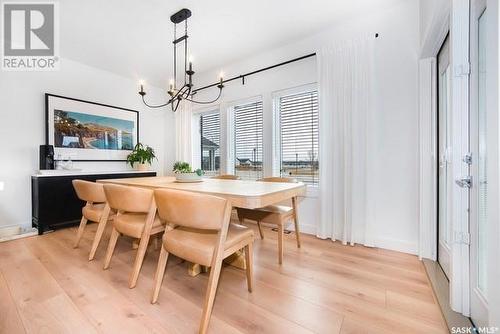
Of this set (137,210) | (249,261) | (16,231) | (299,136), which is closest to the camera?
(249,261)

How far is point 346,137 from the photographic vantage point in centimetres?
257

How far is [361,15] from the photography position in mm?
2555

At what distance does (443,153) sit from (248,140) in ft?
8.08

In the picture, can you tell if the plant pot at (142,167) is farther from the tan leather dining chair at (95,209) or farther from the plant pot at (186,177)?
the plant pot at (186,177)

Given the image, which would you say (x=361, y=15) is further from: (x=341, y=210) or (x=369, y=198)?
(x=341, y=210)

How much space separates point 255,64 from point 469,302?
3479 mm

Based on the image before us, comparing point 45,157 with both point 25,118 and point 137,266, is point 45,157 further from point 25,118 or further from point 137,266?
point 137,266

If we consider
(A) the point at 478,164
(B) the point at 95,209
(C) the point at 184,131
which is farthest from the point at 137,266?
(C) the point at 184,131

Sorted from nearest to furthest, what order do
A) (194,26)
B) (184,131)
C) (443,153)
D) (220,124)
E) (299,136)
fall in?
(443,153) → (194,26) → (299,136) → (220,124) → (184,131)

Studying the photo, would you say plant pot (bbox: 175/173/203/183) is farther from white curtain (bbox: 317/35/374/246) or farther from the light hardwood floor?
white curtain (bbox: 317/35/374/246)

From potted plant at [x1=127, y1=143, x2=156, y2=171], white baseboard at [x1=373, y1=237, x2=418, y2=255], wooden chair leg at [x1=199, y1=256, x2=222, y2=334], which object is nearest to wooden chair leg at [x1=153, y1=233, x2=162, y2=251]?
wooden chair leg at [x1=199, y1=256, x2=222, y2=334]

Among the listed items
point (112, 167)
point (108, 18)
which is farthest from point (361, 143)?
point (112, 167)

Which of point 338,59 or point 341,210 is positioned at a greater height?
point 338,59

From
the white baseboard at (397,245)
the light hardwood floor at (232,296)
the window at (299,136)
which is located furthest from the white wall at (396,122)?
the window at (299,136)
